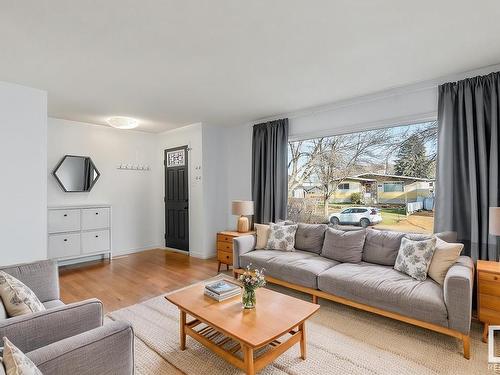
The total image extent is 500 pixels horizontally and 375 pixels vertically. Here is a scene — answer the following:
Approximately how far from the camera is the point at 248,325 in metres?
1.90

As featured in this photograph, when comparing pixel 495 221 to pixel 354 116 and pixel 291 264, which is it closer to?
pixel 291 264

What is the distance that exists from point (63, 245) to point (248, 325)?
399 cm

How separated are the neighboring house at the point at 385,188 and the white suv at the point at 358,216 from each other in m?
0.13

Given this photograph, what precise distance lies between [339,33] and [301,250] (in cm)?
266

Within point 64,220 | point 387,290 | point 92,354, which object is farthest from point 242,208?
point 92,354

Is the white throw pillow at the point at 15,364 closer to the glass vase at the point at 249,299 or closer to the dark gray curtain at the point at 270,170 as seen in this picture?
the glass vase at the point at 249,299

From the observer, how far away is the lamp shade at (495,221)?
244 cm

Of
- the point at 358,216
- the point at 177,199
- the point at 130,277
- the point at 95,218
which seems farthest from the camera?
the point at 177,199

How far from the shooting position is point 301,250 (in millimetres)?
3861

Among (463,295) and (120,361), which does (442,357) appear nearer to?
(463,295)

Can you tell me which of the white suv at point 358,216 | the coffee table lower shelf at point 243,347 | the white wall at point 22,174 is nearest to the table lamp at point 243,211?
the white suv at point 358,216

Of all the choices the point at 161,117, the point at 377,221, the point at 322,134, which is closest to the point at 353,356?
the point at 377,221

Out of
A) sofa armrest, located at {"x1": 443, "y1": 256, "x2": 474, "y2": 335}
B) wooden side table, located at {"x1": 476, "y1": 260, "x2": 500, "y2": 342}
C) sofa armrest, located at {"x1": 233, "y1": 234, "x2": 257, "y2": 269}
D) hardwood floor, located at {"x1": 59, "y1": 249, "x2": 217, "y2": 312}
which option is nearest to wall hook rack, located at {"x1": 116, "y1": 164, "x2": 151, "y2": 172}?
hardwood floor, located at {"x1": 59, "y1": 249, "x2": 217, "y2": 312}

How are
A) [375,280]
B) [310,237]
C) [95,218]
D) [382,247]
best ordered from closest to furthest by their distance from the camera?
[375,280] < [382,247] < [310,237] < [95,218]
